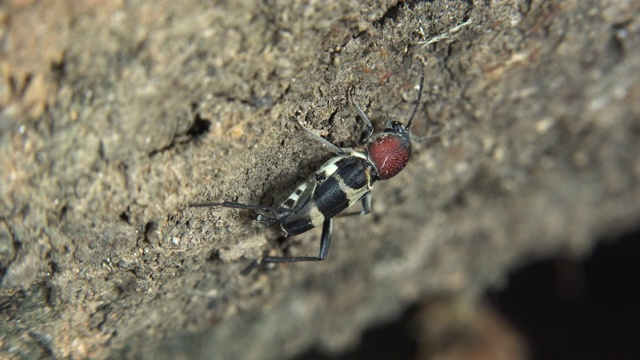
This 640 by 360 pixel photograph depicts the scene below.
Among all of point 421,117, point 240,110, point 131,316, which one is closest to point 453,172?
point 421,117

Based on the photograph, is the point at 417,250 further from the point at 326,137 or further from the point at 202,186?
the point at 202,186

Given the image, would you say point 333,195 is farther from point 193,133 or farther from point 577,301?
point 577,301

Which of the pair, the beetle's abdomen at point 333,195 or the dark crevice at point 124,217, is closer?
the dark crevice at point 124,217

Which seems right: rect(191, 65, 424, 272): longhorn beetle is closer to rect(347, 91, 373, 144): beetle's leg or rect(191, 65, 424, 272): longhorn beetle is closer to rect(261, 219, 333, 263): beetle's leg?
rect(347, 91, 373, 144): beetle's leg

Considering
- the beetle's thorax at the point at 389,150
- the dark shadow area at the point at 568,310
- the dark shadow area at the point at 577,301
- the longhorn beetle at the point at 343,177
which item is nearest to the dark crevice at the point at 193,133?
the longhorn beetle at the point at 343,177

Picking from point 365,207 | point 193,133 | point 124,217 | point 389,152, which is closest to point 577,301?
point 365,207

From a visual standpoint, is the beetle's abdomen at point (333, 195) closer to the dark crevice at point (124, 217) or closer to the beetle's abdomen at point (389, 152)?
the beetle's abdomen at point (389, 152)

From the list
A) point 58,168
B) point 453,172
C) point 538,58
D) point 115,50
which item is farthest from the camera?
point 453,172
